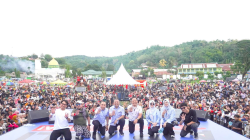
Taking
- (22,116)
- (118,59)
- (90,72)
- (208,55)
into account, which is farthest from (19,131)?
(118,59)

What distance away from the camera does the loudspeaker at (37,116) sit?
31.3 feet

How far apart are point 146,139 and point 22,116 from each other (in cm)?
660

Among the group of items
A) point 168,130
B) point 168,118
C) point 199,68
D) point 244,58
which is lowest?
point 168,130

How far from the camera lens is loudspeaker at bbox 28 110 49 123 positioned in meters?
9.55

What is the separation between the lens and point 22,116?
34.3 ft

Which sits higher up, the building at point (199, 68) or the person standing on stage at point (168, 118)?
the building at point (199, 68)

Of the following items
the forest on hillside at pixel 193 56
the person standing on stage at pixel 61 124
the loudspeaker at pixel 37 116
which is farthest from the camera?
the forest on hillside at pixel 193 56

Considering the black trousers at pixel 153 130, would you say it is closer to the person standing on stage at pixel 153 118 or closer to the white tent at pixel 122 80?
the person standing on stage at pixel 153 118

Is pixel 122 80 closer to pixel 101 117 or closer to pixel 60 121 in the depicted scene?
pixel 101 117

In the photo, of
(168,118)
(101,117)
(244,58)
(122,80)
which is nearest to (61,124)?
(101,117)

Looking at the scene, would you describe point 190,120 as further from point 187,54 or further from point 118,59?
point 118,59

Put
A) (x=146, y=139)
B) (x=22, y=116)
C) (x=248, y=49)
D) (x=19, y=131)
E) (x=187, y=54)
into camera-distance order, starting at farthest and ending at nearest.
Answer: (x=187, y=54), (x=248, y=49), (x=22, y=116), (x=19, y=131), (x=146, y=139)

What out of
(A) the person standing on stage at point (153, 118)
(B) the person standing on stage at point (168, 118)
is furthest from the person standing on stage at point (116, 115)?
(B) the person standing on stage at point (168, 118)

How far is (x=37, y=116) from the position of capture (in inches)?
384
